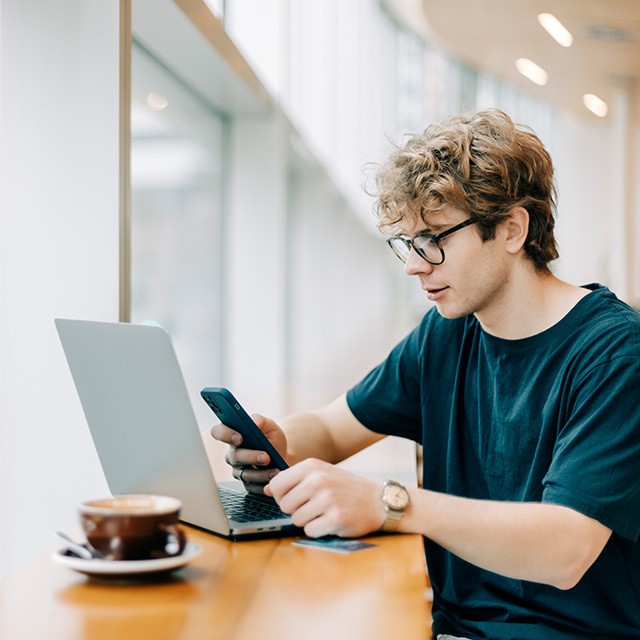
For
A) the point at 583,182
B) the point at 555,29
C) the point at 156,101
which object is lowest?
the point at 156,101

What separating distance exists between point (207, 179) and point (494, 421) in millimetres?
3113

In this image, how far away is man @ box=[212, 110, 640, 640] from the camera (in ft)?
4.43

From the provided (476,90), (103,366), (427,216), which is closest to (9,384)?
(103,366)

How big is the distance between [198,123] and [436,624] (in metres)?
2.90

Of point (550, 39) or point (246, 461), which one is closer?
point (246, 461)

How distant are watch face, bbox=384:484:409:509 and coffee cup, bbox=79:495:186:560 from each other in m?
0.34

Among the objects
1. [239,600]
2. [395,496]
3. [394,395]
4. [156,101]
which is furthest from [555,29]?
[239,600]

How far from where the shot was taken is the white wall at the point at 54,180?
2.00 m

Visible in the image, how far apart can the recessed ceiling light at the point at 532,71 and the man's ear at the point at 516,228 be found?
9996mm

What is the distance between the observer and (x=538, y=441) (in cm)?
158

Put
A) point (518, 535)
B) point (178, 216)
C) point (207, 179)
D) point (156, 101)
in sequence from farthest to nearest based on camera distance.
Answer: point (207, 179), point (178, 216), point (156, 101), point (518, 535)

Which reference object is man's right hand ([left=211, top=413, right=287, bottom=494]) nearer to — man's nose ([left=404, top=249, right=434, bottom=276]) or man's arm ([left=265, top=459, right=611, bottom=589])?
man's arm ([left=265, top=459, right=611, bottom=589])

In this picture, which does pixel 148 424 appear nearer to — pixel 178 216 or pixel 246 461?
pixel 246 461

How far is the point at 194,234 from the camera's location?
14.5ft
